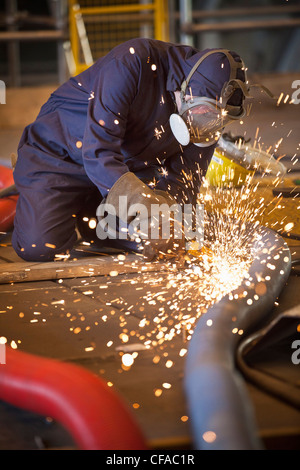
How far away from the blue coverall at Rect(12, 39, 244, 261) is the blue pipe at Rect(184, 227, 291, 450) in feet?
2.47

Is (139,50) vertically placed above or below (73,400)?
above

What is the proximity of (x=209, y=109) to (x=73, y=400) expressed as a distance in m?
1.37

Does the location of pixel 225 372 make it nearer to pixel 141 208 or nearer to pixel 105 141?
pixel 141 208

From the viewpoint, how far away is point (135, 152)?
2730mm

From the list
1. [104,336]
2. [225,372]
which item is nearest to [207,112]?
[104,336]

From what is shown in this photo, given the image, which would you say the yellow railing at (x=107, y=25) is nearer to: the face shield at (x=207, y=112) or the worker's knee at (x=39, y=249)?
the worker's knee at (x=39, y=249)

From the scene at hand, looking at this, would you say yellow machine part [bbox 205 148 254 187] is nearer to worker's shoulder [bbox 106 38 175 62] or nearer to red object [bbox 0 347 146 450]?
worker's shoulder [bbox 106 38 175 62]

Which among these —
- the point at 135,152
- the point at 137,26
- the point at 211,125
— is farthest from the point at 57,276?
the point at 137,26

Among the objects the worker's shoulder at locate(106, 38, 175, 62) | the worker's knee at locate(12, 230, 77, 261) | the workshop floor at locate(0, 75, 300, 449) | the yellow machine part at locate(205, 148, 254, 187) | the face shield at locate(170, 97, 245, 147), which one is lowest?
the yellow machine part at locate(205, 148, 254, 187)

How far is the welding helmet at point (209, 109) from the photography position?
229cm

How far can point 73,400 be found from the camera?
4.11ft

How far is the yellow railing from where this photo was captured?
23.2 feet

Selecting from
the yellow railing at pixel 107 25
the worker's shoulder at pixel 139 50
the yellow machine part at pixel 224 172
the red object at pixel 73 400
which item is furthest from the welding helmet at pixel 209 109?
the yellow railing at pixel 107 25

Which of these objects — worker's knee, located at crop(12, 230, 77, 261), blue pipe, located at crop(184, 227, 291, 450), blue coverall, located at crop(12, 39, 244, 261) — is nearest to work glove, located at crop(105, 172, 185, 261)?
blue coverall, located at crop(12, 39, 244, 261)
